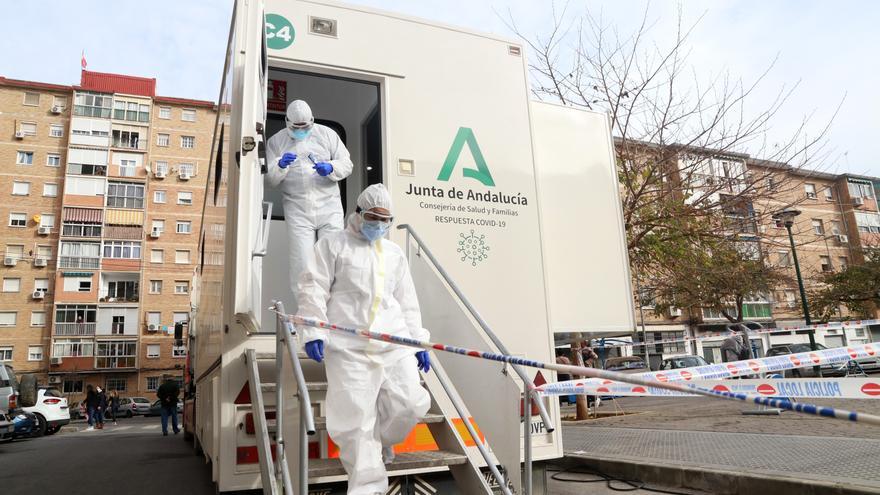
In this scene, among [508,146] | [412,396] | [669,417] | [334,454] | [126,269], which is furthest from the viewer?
[126,269]

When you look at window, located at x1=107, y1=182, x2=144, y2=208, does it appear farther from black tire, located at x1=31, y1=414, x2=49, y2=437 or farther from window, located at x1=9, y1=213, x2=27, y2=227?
black tire, located at x1=31, y1=414, x2=49, y2=437

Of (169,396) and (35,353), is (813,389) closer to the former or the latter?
(169,396)

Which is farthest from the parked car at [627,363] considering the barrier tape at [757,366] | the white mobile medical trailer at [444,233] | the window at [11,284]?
the window at [11,284]

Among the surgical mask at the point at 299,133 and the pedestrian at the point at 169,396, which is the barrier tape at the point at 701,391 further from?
the pedestrian at the point at 169,396

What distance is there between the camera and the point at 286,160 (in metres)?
4.43

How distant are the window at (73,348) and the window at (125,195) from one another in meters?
10.1

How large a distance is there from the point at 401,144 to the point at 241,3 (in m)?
1.38

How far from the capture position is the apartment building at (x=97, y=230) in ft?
137

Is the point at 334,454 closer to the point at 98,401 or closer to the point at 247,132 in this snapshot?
the point at 247,132

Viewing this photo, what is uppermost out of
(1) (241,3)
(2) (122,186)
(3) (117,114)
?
(3) (117,114)

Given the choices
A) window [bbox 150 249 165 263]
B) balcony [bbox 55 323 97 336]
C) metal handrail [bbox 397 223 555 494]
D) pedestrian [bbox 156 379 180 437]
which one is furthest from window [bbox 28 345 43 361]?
metal handrail [bbox 397 223 555 494]

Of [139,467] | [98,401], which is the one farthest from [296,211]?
[98,401]

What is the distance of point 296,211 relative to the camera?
4.55 metres

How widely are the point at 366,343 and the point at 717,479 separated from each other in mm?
3608
